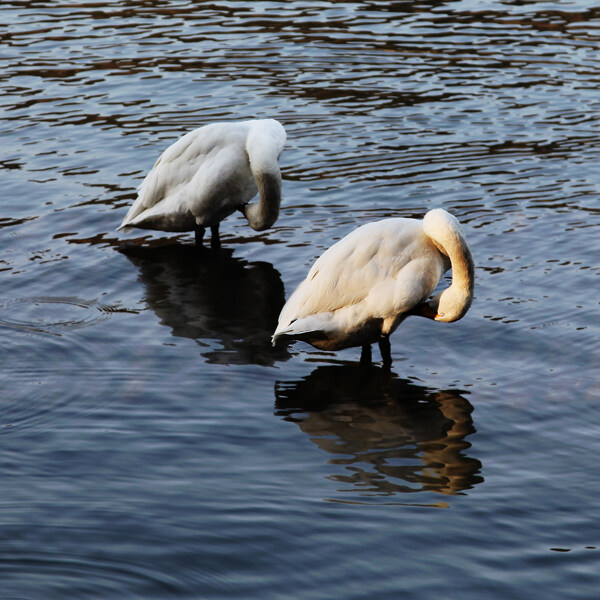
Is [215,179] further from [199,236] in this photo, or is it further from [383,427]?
[383,427]

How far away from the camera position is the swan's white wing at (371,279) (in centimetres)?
877

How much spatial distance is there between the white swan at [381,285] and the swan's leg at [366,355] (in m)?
0.20

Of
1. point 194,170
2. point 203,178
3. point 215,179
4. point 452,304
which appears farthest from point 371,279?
point 194,170

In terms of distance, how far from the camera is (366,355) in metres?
9.35

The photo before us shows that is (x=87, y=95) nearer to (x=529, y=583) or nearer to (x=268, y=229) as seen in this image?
(x=268, y=229)

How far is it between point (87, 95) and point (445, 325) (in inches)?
358

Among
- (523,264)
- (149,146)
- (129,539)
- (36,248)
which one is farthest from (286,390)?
(149,146)

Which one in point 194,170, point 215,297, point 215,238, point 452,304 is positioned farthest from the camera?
point 215,238

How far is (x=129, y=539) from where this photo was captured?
6543 millimetres

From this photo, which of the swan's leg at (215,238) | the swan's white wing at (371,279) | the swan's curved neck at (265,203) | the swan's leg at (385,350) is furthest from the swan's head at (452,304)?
the swan's leg at (215,238)

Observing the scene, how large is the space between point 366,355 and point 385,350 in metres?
0.20

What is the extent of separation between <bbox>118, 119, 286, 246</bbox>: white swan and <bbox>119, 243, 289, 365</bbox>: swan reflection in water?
14.2 inches

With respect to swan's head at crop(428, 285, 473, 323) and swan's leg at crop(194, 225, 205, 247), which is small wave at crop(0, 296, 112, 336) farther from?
swan's head at crop(428, 285, 473, 323)

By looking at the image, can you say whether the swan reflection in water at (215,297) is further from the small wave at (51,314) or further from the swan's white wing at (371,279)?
the swan's white wing at (371,279)
